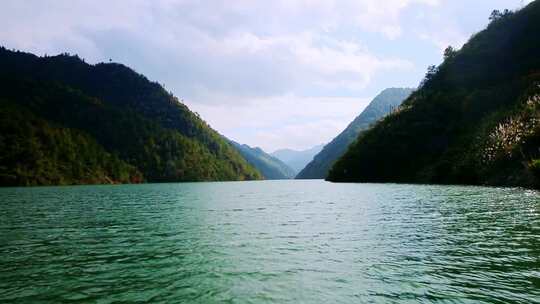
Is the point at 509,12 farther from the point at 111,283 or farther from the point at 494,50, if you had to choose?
the point at 111,283

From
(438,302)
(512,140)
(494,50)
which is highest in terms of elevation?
(494,50)

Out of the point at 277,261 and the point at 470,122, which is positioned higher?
the point at 470,122

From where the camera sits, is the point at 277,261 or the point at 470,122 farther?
the point at 470,122

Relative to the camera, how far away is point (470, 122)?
468ft

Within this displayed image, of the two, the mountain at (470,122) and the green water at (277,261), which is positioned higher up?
the mountain at (470,122)

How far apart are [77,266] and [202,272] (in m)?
6.60

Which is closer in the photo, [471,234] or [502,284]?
[502,284]

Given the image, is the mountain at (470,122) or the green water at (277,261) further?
the mountain at (470,122)

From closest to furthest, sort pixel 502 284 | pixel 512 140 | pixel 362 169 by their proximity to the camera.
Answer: pixel 502 284, pixel 512 140, pixel 362 169

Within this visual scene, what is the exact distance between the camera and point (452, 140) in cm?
14388

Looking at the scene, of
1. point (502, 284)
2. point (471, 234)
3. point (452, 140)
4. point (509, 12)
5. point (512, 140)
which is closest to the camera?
point (502, 284)

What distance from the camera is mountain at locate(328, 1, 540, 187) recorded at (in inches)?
4003

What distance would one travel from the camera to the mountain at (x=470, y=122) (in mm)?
101688

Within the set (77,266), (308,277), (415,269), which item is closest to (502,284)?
(415,269)
